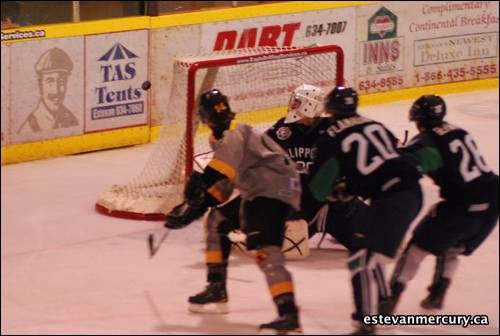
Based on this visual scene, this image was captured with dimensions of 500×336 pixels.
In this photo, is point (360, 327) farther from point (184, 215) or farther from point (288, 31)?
point (288, 31)

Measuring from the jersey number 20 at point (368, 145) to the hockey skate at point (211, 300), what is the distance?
1.40 meters

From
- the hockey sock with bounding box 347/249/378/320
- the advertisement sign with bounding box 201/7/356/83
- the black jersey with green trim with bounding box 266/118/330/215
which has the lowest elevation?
the hockey sock with bounding box 347/249/378/320

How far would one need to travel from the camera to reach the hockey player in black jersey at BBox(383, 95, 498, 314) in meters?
6.59

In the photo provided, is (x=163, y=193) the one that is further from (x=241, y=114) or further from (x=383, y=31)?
(x=383, y=31)

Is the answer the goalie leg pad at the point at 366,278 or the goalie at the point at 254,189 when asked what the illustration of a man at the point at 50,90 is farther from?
the goalie leg pad at the point at 366,278

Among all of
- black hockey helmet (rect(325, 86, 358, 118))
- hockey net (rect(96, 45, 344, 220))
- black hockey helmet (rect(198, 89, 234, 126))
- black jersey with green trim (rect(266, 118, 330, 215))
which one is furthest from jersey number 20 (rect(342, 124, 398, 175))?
hockey net (rect(96, 45, 344, 220))

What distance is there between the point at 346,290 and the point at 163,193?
214 centimetres

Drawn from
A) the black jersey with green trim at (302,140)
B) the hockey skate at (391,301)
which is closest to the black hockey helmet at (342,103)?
the hockey skate at (391,301)

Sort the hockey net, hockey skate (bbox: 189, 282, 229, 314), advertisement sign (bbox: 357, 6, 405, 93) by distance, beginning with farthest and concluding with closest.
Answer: advertisement sign (bbox: 357, 6, 405, 93)
the hockey net
hockey skate (bbox: 189, 282, 229, 314)

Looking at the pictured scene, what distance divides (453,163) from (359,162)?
1.77 ft

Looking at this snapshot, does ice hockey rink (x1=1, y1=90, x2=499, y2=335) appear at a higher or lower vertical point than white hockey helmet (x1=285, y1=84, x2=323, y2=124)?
lower

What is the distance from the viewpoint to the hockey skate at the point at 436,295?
7.38 m

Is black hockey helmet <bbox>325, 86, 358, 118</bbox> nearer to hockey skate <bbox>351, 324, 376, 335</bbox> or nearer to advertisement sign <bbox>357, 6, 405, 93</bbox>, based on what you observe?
hockey skate <bbox>351, 324, 376, 335</bbox>

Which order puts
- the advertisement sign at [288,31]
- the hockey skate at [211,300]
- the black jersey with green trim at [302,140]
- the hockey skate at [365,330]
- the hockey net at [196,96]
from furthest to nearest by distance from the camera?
the advertisement sign at [288,31], the hockey net at [196,96], the black jersey with green trim at [302,140], the hockey skate at [211,300], the hockey skate at [365,330]
